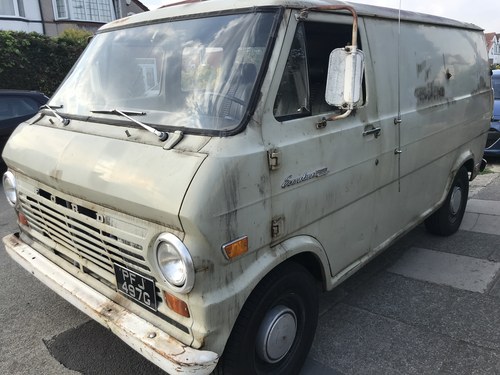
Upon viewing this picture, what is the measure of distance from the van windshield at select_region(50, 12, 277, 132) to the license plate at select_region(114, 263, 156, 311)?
792mm

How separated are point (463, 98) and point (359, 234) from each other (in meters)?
2.24

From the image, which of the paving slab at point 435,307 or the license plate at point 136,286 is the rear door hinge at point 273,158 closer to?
the license plate at point 136,286

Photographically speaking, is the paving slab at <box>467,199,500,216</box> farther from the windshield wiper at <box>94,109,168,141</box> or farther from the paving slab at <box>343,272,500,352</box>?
the windshield wiper at <box>94,109,168,141</box>

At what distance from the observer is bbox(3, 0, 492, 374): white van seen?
2070 millimetres

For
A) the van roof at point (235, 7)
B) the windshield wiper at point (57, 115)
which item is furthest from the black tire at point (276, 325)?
the windshield wiper at point (57, 115)

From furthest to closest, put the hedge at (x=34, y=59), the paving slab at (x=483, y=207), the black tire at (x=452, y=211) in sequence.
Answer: the hedge at (x=34, y=59)
the paving slab at (x=483, y=207)
the black tire at (x=452, y=211)

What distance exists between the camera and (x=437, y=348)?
9.65 feet

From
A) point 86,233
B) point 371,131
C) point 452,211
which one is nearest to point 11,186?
point 86,233

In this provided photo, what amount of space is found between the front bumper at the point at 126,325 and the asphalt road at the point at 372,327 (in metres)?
0.58

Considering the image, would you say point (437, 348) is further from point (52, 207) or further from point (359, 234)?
point (52, 207)

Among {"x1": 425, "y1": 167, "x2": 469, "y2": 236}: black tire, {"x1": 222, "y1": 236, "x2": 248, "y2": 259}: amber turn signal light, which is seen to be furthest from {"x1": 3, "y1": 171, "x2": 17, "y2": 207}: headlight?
{"x1": 425, "y1": 167, "x2": 469, "y2": 236}: black tire

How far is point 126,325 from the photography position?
7.32ft

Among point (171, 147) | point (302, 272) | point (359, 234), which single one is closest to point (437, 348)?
point (359, 234)

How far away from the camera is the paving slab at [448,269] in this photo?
382 centimetres
